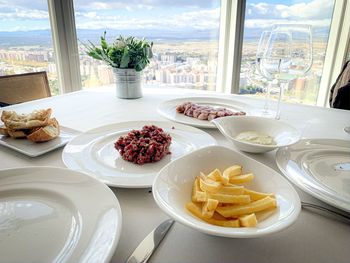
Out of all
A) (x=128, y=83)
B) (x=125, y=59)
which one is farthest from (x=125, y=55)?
(x=128, y=83)

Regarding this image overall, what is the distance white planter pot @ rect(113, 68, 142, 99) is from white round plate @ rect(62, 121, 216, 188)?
1.40ft

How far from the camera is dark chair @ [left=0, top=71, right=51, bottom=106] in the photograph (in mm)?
1494

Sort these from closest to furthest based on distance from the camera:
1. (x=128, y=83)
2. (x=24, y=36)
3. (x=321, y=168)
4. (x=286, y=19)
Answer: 1. (x=321, y=168)
2. (x=128, y=83)
3. (x=24, y=36)
4. (x=286, y=19)

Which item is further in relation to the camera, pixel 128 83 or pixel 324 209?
pixel 128 83

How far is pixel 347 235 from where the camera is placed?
0.41 m

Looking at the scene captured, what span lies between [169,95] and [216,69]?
1.31 m

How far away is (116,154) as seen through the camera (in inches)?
25.2

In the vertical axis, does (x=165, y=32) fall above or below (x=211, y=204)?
above

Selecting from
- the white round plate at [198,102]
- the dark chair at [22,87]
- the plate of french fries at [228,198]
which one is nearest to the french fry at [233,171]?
the plate of french fries at [228,198]

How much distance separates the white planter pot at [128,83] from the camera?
118 centimetres

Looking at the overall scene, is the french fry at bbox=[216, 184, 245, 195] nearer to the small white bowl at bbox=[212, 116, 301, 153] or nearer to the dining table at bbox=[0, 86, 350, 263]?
the dining table at bbox=[0, 86, 350, 263]

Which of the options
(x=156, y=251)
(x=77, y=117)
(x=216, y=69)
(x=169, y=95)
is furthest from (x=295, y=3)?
(x=156, y=251)

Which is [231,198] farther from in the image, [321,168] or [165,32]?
[165,32]

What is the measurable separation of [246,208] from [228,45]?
2225mm
